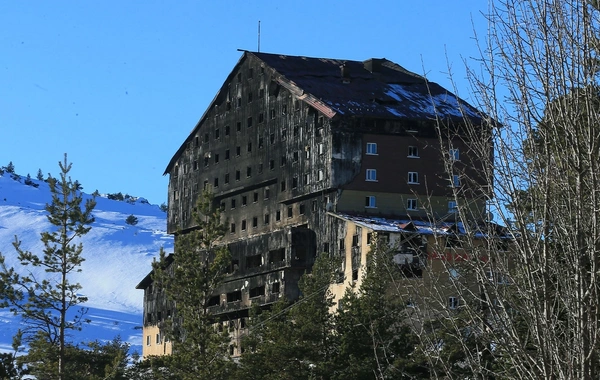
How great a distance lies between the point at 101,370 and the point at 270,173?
15619 millimetres

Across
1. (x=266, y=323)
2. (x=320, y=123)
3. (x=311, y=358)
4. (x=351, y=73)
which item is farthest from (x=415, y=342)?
(x=351, y=73)

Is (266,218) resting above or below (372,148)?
below

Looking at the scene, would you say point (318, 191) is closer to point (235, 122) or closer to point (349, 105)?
point (349, 105)

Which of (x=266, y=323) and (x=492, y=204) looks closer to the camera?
(x=492, y=204)

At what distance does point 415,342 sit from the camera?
163ft

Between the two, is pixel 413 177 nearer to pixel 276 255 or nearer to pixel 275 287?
pixel 276 255

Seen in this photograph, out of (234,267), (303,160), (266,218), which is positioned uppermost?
(303,160)

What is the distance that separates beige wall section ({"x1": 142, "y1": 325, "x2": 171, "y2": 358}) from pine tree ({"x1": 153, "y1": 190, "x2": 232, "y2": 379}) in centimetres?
1502

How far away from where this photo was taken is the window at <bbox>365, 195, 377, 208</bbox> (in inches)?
2813

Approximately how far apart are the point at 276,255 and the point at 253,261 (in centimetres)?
303

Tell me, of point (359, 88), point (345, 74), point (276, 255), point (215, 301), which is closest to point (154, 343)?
point (215, 301)

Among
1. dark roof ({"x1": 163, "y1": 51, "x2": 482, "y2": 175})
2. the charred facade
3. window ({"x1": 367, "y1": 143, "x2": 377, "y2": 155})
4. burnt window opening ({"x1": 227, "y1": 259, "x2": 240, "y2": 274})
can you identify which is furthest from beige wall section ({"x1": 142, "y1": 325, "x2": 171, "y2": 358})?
window ({"x1": 367, "y1": 143, "x2": 377, "y2": 155})

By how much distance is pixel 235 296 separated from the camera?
77.8 metres

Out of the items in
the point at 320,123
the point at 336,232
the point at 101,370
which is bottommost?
the point at 101,370
